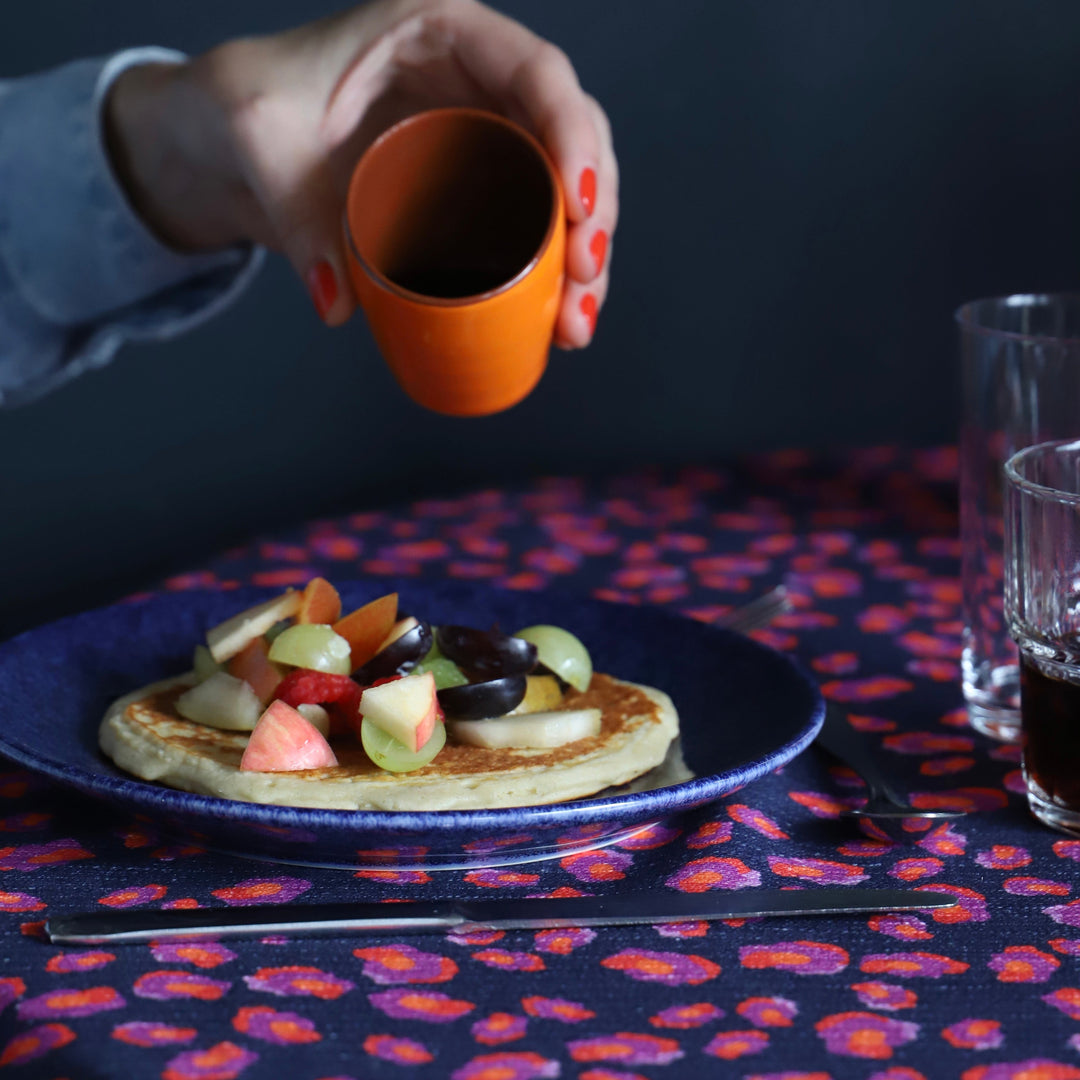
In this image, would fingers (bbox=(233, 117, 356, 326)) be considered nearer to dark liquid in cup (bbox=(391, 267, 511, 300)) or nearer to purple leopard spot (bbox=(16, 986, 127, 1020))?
dark liquid in cup (bbox=(391, 267, 511, 300))

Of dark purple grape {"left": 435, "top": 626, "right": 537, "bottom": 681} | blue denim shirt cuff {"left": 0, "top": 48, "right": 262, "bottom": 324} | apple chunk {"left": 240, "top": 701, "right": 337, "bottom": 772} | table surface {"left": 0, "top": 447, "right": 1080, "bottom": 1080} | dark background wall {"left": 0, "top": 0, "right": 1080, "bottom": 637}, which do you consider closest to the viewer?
table surface {"left": 0, "top": 447, "right": 1080, "bottom": 1080}

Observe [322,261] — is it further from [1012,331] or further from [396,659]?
[1012,331]

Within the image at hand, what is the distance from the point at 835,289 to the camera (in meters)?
3.04

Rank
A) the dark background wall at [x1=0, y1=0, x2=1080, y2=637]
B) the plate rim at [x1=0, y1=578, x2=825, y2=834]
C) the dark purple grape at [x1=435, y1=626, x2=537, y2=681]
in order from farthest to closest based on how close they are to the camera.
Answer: the dark background wall at [x1=0, y1=0, x2=1080, y2=637] < the dark purple grape at [x1=435, y1=626, x2=537, y2=681] < the plate rim at [x1=0, y1=578, x2=825, y2=834]

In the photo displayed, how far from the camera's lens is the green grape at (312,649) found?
0.90m

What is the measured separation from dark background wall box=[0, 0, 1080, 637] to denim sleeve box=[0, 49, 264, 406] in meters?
1.06

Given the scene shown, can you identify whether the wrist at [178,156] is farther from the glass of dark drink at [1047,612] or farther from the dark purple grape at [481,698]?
the glass of dark drink at [1047,612]

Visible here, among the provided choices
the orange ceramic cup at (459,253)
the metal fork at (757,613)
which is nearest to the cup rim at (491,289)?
the orange ceramic cup at (459,253)

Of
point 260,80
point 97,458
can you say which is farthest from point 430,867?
point 97,458

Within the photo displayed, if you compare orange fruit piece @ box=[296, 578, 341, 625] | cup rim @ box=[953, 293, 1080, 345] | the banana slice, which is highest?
cup rim @ box=[953, 293, 1080, 345]

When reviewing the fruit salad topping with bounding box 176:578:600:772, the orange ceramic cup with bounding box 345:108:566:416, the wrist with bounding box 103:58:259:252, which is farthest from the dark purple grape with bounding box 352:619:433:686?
the wrist with bounding box 103:58:259:252

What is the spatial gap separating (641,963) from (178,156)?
1.06 meters

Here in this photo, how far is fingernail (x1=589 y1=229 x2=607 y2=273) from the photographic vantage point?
1131 millimetres

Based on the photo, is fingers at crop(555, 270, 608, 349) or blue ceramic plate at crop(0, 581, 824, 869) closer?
blue ceramic plate at crop(0, 581, 824, 869)
